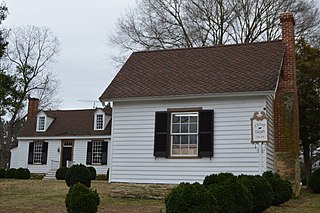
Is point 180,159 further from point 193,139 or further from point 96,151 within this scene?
point 96,151

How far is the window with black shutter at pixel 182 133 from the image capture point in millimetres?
13422

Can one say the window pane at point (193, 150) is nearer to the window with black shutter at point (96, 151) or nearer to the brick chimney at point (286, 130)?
the brick chimney at point (286, 130)

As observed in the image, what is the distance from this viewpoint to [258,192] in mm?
9938

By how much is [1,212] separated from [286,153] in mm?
9193

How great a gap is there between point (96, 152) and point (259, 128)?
1977 cm

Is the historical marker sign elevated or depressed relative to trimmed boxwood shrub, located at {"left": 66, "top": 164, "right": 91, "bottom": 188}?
elevated

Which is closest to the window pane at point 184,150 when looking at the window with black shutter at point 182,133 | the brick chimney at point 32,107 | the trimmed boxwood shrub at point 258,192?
the window with black shutter at point 182,133

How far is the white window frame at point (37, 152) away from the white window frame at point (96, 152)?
14.6ft

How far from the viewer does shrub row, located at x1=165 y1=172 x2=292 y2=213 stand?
7066mm

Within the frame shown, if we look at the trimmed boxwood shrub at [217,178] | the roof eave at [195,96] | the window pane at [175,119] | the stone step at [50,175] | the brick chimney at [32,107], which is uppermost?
the brick chimney at [32,107]

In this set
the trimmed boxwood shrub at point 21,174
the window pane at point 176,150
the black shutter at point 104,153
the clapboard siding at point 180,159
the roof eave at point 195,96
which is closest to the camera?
the roof eave at point 195,96

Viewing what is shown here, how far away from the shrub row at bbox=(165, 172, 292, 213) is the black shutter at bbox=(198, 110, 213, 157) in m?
1.89

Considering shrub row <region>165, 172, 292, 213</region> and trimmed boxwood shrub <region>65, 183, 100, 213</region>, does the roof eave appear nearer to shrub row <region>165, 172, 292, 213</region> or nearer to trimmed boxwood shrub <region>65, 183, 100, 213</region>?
shrub row <region>165, 172, 292, 213</region>

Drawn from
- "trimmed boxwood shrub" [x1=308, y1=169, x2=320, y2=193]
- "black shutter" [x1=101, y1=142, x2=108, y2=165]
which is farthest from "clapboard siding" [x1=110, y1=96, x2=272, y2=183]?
"black shutter" [x1=101, y1=142, x2=108, y2=165]
